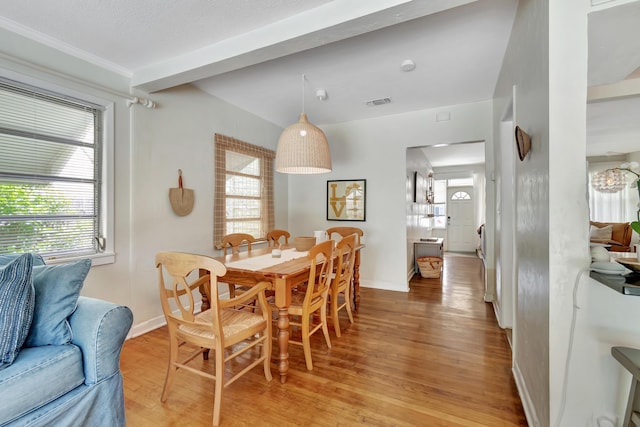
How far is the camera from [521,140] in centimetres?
161

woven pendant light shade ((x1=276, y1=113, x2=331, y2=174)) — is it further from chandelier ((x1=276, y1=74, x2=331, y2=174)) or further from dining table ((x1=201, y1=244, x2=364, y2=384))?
dining table ((x1=201, y1=244, x2=364, y2=384))

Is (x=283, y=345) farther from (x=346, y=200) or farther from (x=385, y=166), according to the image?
(x=385, y=166)

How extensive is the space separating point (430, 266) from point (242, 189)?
329cm

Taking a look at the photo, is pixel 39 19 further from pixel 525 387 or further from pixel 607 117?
pixel 525 387

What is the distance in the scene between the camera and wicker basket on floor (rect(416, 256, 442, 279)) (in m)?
4.82

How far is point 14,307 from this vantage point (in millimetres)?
1253

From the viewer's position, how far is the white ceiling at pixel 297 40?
5.97ft

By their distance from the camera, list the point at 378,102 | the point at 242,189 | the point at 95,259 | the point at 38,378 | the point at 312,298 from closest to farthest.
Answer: the point at 38,378 < the point at 312,298 < the point at 95,259 < the point at 378,102 < the point at 242,189

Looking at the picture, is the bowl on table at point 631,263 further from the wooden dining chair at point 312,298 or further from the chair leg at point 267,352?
the chair leg at point 267,352

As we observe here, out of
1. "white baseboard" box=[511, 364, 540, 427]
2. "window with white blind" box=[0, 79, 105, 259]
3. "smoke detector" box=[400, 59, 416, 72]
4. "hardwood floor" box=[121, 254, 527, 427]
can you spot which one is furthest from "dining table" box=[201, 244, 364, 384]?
"smoke detector" box=[400, 59, 416, 72]

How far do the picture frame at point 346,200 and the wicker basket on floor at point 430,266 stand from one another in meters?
1.36

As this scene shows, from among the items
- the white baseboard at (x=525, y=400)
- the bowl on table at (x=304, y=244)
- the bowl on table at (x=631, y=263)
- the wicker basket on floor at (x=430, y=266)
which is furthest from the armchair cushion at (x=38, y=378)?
the wicker basket on floor at (x=430, y=266)

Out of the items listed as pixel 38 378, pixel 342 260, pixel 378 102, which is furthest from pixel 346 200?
pixel 38 378

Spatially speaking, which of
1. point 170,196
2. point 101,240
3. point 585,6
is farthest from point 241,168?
point 585,6
